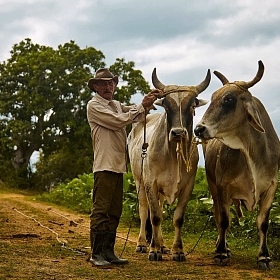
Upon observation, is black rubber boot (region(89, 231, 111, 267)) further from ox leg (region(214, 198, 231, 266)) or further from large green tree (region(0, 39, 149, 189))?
large green tree (region(0, 39, 149, 189))

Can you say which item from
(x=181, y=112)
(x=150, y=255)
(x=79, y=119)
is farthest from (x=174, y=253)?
(x=79, y=119)

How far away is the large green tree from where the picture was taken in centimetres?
2669

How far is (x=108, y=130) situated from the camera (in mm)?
6504

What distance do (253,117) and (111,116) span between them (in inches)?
61.2

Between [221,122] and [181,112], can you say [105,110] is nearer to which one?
[181,112]

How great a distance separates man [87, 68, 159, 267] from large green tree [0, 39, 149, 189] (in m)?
19.9

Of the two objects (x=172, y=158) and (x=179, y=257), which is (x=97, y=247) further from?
(x=172, y=158)

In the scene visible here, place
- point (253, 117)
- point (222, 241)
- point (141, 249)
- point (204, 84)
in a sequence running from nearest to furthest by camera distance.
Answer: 1. point (253, 117)
2. point (222, 241)
3. point (204, 84)
4. point (141, 249)

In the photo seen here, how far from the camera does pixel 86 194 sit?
1472 centimetres

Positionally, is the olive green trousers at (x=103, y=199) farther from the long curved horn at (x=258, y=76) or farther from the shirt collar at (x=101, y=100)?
the long curved horn at (x=258, y=76)

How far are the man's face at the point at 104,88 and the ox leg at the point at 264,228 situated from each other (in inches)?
83.7

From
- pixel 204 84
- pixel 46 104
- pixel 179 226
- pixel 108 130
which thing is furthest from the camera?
pixel 46 104

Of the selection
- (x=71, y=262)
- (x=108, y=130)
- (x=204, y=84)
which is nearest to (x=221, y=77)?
(x=204, y=84)

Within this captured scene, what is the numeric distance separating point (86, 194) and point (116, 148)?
837cm
